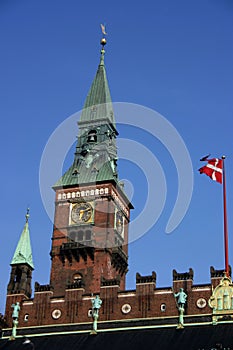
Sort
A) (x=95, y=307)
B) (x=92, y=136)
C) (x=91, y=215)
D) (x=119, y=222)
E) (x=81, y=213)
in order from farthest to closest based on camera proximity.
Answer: (x=92, y=136) < (x=119, y=222) < (x=81, y=213) < (x=91, y=215) < (x=95, y=307)

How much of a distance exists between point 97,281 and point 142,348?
21540mm

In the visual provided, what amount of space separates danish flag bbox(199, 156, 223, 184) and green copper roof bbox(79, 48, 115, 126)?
84.6 feet

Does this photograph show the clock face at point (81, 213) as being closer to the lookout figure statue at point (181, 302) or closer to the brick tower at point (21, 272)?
the brick tower at point (21, 272)

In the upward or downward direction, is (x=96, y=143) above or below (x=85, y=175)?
above

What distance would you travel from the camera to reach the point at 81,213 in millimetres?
82688

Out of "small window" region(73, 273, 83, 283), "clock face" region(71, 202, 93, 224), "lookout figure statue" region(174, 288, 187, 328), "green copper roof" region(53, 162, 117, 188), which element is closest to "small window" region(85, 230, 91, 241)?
"clock face" region(71, 202, 93, 224)

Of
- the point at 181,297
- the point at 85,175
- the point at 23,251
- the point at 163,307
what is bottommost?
the point at 181,297

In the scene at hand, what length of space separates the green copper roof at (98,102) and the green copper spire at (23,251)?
715 inches

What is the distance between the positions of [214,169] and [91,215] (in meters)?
18.9

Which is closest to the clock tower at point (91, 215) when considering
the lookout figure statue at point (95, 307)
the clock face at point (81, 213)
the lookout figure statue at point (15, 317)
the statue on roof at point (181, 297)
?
the clock face at point (81, 213)

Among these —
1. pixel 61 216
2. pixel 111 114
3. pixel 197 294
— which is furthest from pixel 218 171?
pixel 111 114

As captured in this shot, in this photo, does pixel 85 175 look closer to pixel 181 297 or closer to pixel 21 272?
pixel 21 272

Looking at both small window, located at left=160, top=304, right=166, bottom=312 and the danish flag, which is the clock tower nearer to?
small window, located at left=160, top=304, right=166, bottom=312

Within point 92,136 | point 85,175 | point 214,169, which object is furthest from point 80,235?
point 214,169
